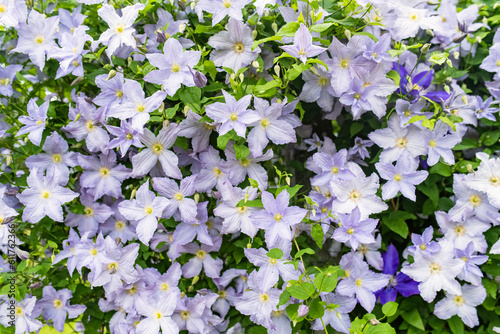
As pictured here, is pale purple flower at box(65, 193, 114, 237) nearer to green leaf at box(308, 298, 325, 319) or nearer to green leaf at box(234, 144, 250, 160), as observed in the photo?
green leaf at box(234, 144, 250, 160)

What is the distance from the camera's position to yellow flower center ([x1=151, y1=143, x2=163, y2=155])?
1247 millimetres

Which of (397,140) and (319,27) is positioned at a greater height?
(319,27)

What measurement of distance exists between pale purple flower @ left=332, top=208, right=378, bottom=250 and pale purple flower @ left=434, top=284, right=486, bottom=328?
366mm

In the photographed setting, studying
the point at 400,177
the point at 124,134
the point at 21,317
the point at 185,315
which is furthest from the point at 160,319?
the point at 400,177

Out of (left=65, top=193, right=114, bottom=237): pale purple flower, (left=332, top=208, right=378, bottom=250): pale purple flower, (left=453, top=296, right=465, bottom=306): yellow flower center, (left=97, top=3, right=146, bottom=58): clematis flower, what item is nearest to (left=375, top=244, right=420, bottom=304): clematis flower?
(left=453, top=296, right=465, bottom=306): yellow flower center

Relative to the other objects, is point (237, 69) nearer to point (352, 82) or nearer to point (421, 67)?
point (352, 82)

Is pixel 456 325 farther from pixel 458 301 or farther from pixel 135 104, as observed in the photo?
pixel 135 104

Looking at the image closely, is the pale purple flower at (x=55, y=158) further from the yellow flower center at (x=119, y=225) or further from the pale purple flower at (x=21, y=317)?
the pale purple flower at (x=21, y=317)

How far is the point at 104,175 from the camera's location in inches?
52.6

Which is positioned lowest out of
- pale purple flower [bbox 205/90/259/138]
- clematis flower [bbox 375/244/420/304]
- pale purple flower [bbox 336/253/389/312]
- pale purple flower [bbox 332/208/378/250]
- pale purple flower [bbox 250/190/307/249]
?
clematis flower [bbox 375/244/420/304]

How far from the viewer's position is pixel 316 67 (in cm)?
132

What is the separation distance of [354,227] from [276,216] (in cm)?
22

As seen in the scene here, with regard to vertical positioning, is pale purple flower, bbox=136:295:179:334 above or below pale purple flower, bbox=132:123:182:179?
below

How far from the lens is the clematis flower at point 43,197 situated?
1260mm
